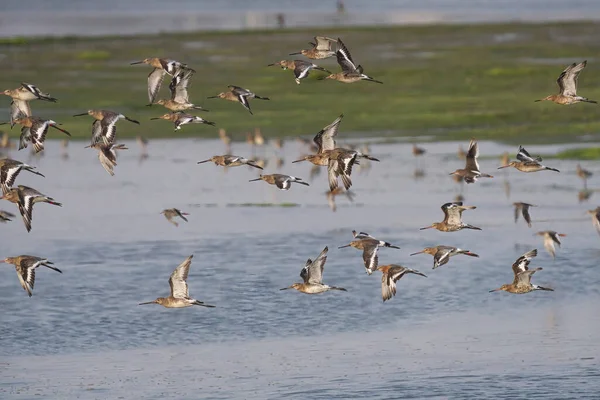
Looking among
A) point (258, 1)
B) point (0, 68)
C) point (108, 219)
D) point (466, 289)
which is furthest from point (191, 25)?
point (466, 289)

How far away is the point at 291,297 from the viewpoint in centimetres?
2503

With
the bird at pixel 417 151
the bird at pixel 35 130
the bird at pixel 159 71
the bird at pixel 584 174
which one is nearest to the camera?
the bird at pixel 35 130

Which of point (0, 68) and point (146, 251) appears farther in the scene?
point (0, 68)

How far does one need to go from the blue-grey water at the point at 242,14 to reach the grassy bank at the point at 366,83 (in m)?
6.29

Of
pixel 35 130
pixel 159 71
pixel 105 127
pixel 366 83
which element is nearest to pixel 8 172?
pixel 35 130

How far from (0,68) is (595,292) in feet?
122

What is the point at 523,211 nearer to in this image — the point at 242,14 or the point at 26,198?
the point at 26,198

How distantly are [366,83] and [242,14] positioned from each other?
129 ft

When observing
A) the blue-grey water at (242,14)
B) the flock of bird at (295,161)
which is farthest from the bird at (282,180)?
the blue-grey water at (242,14)

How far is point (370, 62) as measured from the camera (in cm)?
5556

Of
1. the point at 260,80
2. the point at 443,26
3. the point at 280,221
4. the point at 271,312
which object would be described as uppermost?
the point at 443,26

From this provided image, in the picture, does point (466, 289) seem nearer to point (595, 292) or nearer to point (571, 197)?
point (595, 292)

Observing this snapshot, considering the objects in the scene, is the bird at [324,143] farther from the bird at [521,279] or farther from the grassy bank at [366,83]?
the grassy bank at [366,83]

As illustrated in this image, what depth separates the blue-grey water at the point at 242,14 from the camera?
7569cm
